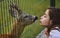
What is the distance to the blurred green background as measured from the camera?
6.40 ft

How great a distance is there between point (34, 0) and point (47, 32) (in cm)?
34

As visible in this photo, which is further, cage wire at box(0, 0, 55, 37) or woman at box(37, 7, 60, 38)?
woman at box(37, 7, 60, 38)

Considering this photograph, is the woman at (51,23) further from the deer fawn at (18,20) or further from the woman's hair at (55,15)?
the deer fawn at (18,20)

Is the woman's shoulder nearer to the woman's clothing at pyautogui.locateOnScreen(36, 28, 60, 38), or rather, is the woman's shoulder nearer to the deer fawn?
the woman's clothing at pyautogui.locateOnScreen(36, 28, 60, 38)

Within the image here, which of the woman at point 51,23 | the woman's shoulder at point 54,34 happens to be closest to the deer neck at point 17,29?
the woman at point 51,23

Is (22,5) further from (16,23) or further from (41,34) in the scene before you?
(41,34)

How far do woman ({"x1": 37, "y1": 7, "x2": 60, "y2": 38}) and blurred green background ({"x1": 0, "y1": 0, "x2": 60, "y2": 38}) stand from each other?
40mm

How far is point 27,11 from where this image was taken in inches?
79.5

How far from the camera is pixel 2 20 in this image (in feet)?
6.42

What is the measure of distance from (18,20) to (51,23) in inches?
12.6

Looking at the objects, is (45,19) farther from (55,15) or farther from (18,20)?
(18,20)

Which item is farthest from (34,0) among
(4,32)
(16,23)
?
(4,32)

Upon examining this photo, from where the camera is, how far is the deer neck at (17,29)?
204cm

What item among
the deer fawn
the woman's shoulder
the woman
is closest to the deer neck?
the deer fawn
